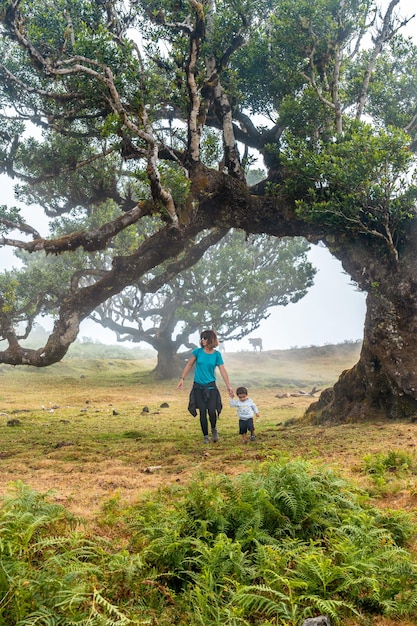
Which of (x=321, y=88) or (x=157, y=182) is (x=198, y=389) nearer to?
(x=157, y=182)

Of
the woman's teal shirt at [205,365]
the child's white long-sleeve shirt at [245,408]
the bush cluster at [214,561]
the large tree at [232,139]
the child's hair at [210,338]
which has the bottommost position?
the bush cluster at [214,561]

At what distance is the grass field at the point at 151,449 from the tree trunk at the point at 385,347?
2.78 feet

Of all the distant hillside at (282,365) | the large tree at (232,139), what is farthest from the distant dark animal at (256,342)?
the large tree at (232,139)

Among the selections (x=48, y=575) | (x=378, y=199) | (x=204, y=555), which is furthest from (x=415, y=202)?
(x=48, y=575)

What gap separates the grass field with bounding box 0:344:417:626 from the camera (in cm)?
541

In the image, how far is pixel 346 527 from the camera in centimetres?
358

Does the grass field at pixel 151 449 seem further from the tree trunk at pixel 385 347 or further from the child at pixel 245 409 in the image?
the tree trunk at pixel 385 347

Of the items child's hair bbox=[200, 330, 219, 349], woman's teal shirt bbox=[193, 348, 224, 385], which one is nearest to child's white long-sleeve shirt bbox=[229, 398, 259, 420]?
woman's teal shirt bbox=[193, 348, 224, 385]

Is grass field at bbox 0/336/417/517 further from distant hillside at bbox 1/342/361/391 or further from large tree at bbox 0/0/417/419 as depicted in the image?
distant hillside at bbox 1/342/361/391

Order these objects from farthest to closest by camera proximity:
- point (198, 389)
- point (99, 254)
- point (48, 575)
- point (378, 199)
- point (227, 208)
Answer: point (99, 254), point (227, 208), point (378, 199), point (198, 389), point (48, 575)

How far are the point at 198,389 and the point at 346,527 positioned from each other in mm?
6085

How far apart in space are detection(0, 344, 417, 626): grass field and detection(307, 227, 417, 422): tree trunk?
849 millimetres

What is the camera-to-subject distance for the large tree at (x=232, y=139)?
10477 millimetres

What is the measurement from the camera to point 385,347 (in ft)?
36.2
